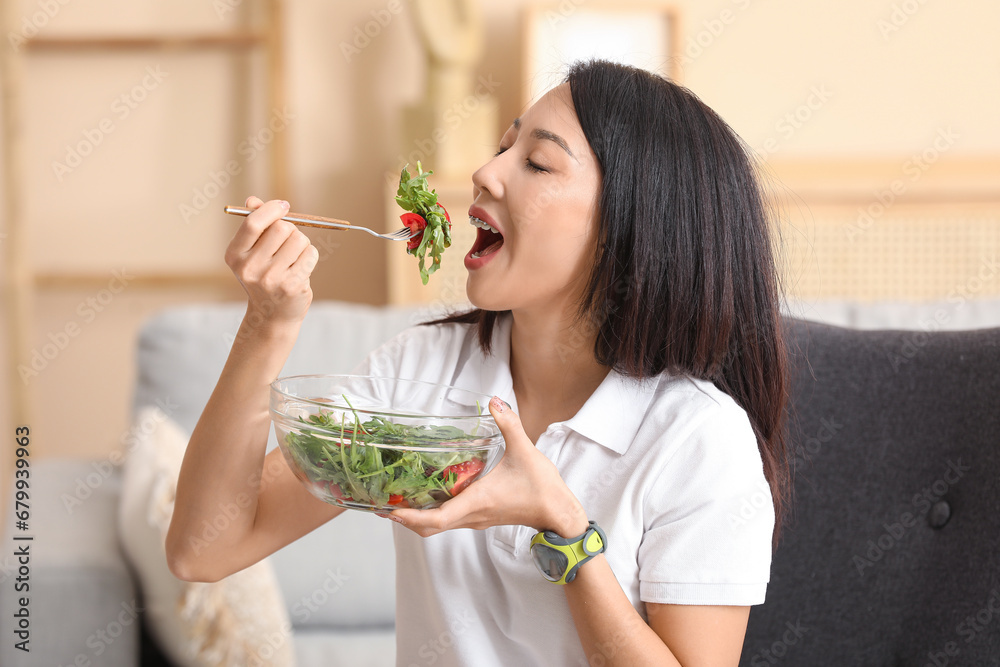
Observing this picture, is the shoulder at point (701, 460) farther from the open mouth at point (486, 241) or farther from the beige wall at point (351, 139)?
the beige wall at point (351, 139)

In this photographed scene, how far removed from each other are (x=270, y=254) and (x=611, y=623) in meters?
0.58

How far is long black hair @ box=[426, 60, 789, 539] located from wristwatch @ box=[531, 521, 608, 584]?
0.89 ft

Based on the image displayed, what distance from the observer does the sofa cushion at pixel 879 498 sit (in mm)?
1391

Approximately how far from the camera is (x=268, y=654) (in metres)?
1.49

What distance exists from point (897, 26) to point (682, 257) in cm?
240

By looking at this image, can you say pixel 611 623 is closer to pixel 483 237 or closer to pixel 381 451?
pixel 381 451

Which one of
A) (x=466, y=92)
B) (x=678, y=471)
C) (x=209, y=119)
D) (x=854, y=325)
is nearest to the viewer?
(x=678, y=471)

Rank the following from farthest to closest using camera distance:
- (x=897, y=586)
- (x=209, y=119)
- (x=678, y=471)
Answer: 1. (x=209, y=119)
2. (x=897, y=586)
3. (x=678, y=471)

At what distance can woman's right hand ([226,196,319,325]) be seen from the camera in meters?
0.90

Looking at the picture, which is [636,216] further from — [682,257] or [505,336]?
[505,336]

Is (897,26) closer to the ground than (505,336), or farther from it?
farther from it

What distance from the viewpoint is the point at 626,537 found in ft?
3.46

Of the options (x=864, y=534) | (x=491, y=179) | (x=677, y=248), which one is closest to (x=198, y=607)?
(x=491, y=179)

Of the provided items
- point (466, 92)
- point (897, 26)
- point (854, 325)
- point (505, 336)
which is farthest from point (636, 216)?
→ point (897, 26)
